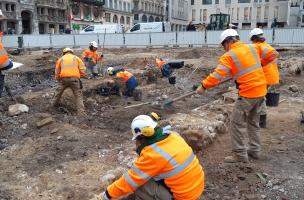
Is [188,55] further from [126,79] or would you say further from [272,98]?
[272,98]

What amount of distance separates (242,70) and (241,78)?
129 mm

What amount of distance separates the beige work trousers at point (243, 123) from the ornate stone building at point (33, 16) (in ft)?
113

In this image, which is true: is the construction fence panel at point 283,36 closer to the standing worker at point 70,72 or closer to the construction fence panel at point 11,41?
the standing worker at point 70,72

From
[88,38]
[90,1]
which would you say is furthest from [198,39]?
Result: [90,1]

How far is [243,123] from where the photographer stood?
5.20 metres

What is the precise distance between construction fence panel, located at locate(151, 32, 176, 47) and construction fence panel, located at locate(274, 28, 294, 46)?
677 cm

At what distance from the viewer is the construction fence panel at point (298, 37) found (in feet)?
70.7

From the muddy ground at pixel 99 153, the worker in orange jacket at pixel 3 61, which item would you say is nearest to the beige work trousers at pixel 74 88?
the muddy ground at pixel 99 153

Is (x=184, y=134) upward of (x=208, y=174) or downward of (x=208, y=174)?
upward

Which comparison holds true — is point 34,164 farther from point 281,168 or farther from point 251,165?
point 281,168

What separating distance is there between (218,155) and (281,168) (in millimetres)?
1001

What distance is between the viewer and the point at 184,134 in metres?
5.81

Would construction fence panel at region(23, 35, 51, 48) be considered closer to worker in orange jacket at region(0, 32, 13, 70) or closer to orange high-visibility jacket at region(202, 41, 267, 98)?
worker in orange jacket at region(0, 32, 13, 70)

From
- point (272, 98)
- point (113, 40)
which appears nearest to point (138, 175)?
point (272, 98)
